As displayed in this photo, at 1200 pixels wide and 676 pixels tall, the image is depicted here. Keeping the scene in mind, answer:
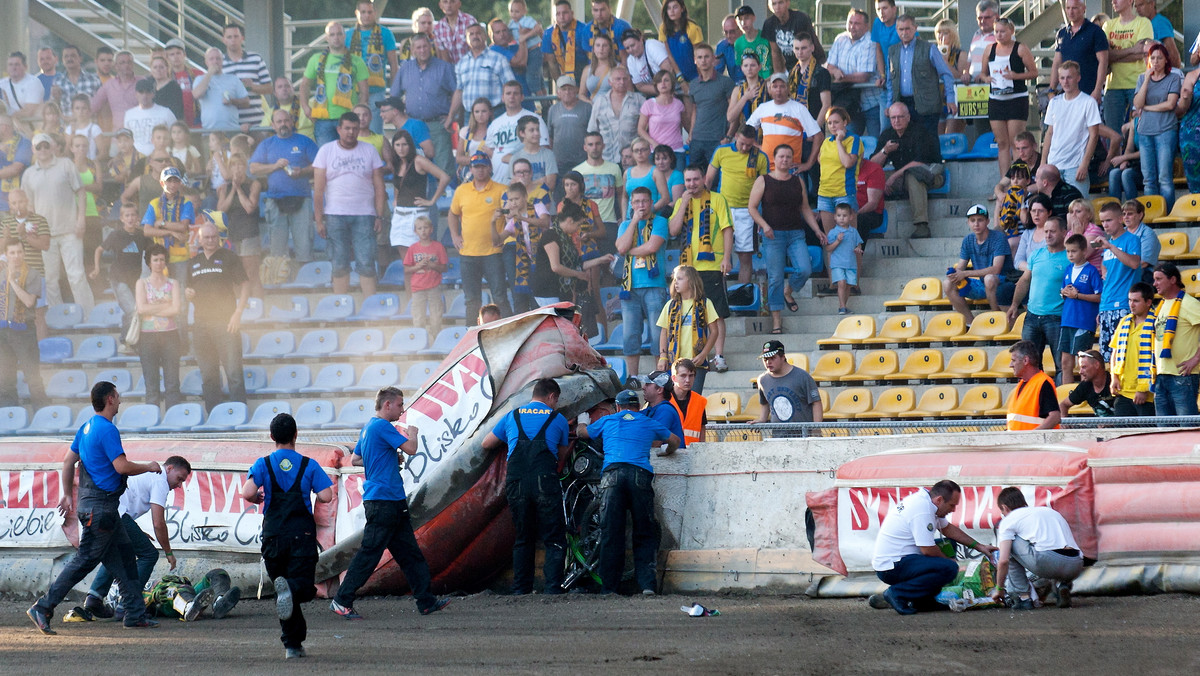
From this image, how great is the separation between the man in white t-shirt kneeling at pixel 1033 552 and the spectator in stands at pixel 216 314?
10.0 metres

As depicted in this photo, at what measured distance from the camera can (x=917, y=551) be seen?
28.4ft

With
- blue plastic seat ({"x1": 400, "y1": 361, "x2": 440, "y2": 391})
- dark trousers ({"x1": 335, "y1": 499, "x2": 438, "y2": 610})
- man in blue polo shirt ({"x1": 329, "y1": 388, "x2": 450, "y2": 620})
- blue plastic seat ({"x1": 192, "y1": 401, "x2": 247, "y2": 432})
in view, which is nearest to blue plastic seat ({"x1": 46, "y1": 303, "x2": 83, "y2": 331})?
blue plastic seat ({"x1": 192, "y1": 401, "x2": 247, "y2": 432})

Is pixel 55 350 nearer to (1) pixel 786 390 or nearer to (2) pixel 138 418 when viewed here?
(2) pixel 138 418

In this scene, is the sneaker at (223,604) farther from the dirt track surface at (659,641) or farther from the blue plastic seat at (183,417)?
the blue plastic seat at (183,417)

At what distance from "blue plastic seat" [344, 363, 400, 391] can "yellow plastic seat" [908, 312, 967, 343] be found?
614 cm

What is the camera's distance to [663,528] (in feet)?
33.7

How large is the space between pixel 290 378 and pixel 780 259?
20.5ft

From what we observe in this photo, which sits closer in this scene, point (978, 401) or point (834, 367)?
point (978, 401)

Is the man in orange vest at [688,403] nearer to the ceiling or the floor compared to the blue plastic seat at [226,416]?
nearer to the ceiling

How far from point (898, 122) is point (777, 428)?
6775 mm

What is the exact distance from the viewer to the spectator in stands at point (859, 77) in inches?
663

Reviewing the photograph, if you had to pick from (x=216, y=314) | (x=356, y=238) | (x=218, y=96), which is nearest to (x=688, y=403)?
(x=216, y=314)

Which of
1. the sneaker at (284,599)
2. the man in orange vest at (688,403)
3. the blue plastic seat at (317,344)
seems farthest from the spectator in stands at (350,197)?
the sneaker at (284,599)

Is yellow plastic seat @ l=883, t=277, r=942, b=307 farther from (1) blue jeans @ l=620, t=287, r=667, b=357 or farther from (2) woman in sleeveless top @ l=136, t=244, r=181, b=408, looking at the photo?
(2) woman in sleeveless top @ l=136, t=244, r=181, b=408
